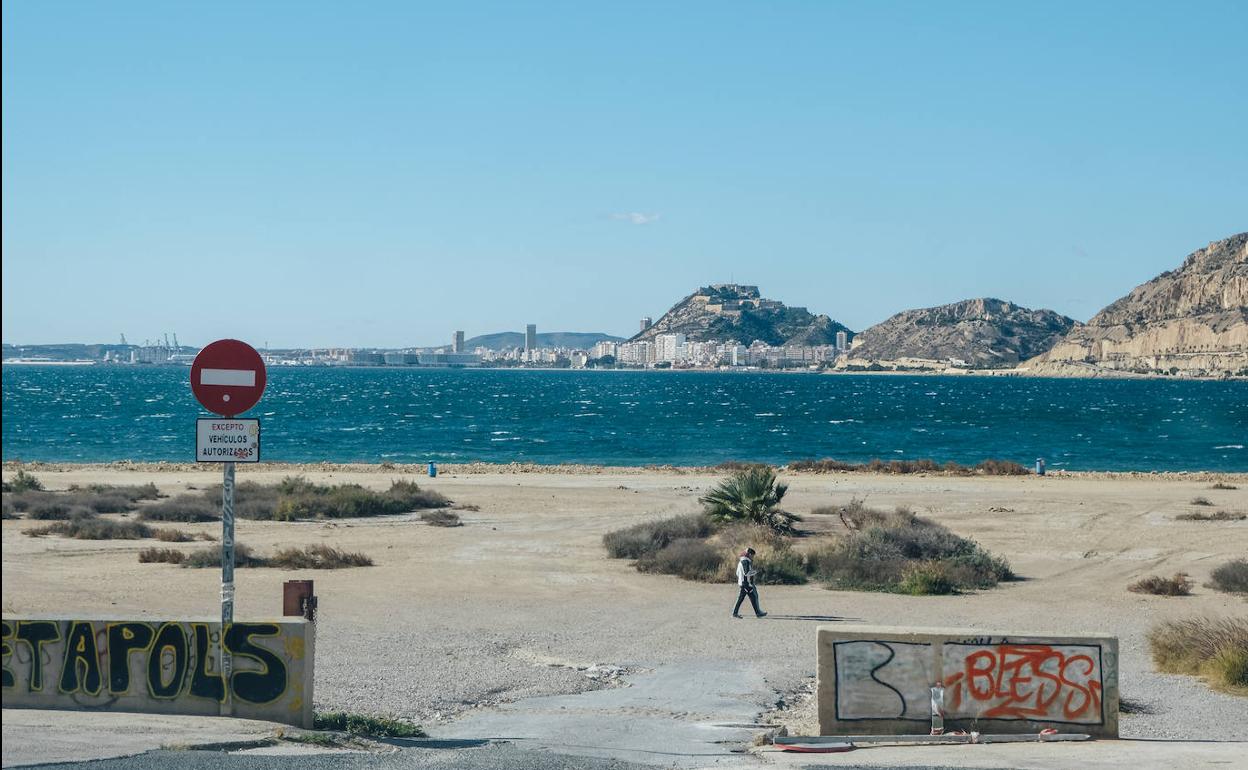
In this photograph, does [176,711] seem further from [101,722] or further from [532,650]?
[532,650]

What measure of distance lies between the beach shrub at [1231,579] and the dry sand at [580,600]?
317 millimetres

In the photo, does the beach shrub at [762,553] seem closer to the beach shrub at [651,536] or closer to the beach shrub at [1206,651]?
the beach shrub at [651,536]

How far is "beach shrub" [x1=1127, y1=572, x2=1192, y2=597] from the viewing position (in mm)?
21264

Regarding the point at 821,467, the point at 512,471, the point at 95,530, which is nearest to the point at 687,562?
the point at 95,530

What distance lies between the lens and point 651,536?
1015 inches

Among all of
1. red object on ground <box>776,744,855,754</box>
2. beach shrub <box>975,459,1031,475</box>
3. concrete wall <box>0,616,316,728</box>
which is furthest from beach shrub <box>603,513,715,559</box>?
beach shrub <box>975,459,1031,475</box>

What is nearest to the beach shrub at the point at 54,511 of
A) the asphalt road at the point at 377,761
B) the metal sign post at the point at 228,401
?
the metal sign post at the point at 228,401

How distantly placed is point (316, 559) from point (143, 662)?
1338cm

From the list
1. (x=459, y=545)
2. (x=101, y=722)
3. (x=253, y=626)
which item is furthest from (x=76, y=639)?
(x=459, y=545)

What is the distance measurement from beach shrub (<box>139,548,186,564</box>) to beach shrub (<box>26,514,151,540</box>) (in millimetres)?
3564

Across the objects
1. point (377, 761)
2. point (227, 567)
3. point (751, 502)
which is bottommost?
point (377, 761)

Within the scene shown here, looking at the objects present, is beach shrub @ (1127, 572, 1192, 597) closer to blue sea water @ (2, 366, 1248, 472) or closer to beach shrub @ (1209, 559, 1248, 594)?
beach shrub @ (1209, 559, 1248, 594)

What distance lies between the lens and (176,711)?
1032 cm

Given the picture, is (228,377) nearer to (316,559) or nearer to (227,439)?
(227,439)
